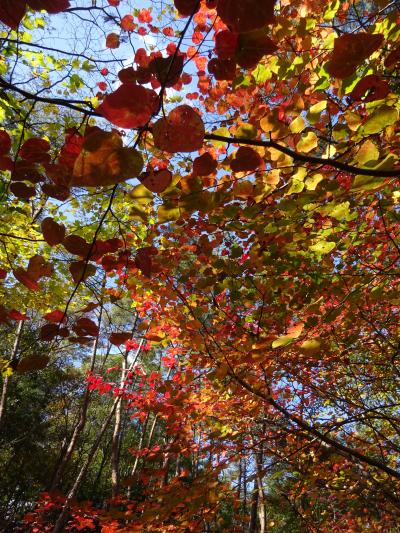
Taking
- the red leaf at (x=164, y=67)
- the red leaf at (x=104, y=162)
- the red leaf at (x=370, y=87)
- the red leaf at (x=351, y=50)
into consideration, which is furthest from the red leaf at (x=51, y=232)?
the red leaf at (x=370, y=87)

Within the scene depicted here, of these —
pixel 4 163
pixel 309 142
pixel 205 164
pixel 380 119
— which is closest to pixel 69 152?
pixel 4 163

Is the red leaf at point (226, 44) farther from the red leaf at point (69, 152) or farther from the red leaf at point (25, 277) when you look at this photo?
the red leaf at point (25, 277)

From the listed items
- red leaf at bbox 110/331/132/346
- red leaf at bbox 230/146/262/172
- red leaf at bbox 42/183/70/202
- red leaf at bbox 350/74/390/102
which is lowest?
red leaf at bbox 110/331/132/346

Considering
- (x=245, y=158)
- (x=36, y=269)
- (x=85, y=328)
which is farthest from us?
(x=36, y=269)

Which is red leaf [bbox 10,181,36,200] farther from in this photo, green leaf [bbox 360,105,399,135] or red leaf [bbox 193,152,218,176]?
green leaf [bbox 360,105,399,135]

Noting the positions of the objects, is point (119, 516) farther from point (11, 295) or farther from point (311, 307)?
point (11, 295)

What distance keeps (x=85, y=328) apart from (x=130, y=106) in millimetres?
1038

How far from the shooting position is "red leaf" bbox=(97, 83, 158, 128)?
86 centimetres

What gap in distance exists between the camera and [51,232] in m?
1.41

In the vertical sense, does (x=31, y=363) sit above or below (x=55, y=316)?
below

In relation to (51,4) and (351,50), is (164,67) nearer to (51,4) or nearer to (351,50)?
(51,4)

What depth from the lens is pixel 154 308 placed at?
4.80m

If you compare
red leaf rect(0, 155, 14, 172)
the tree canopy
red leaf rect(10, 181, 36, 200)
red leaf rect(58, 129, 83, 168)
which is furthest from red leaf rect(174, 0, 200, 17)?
red leaf rect(10, 181, 36, 200)

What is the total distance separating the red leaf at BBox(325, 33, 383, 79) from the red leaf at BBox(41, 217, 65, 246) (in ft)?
3.90
